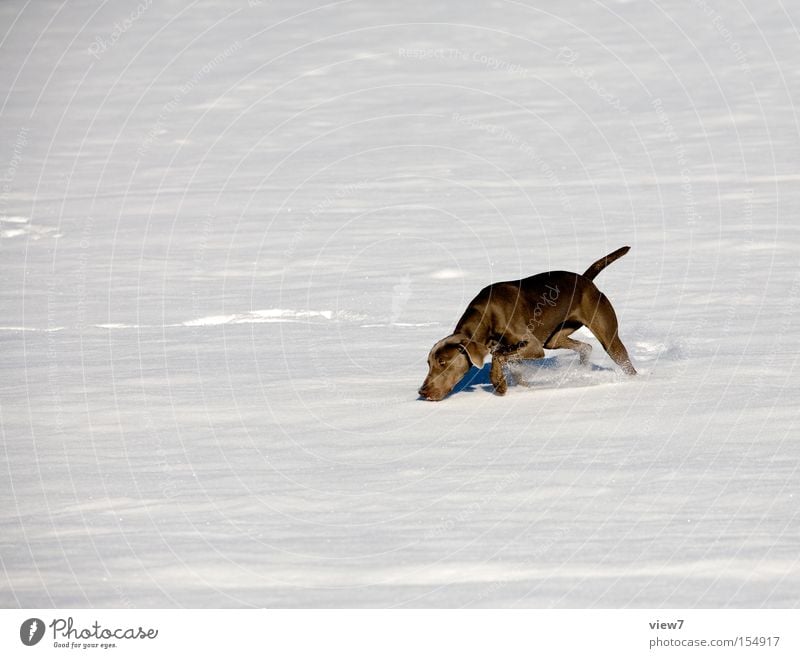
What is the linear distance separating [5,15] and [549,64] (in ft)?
54.3

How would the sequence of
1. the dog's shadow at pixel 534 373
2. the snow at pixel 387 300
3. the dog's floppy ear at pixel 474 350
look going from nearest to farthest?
1. the snow at pixel 387 300
2. the dog's floppy ear at pixel 474 350
3. the dog's shadow at pixel 534 373

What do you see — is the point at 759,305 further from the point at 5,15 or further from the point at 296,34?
the point at 5,15

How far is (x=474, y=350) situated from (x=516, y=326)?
0.42m

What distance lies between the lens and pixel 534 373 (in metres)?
10.2

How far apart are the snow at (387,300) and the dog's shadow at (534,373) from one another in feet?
0.18

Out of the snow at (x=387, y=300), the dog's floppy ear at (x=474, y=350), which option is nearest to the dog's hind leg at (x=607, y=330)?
the snow at (x=387, y=300)

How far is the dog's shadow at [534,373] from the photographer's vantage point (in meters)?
9.77

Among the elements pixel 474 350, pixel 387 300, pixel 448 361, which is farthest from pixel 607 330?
pixel 387 300

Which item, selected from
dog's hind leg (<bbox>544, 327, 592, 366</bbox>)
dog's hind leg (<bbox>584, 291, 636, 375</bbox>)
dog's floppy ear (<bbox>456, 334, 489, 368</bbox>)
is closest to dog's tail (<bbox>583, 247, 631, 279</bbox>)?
dog's hind leg (<bbox>584, 291, 636, 375</bbox>)

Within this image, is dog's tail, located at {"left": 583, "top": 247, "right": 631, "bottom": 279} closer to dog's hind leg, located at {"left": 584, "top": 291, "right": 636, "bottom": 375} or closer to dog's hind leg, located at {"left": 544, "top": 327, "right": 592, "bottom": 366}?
dog's hind leg, located at {"left": 584, "top": 291, "right": 636, "bottom": 375}

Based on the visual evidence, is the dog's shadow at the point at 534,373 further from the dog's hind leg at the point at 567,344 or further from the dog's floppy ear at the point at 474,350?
the dog's floppy ear at the point at 474,350

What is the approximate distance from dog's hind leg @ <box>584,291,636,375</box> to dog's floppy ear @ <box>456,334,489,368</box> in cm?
100

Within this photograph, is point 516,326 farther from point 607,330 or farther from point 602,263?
point 602,263

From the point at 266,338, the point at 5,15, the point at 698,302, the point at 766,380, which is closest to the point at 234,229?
the point at 266,338
